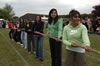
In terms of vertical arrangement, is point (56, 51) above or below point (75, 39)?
below

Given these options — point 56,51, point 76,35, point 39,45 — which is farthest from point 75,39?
point 39,45

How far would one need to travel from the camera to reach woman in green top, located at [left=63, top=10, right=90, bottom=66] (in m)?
3.64

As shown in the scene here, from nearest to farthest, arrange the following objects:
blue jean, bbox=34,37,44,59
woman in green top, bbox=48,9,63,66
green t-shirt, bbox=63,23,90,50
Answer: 1. green t-shirt, bbox=63,23,90,50
2. woman in green top, bbox=48,9,63,66
3. blue jean, bbox=34,37,44,59

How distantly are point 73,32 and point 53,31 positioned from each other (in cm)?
192

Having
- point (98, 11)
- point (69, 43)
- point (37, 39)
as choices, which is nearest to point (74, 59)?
point (69, 43)

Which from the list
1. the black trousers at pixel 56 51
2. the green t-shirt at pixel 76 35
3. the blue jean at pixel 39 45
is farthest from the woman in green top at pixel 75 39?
the blue jean at pixel 39 45

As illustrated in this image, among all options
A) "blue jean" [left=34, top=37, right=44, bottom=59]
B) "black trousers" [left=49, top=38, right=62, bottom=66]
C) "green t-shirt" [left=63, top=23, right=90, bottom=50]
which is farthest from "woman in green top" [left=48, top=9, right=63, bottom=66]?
"green t-shirt" [left=63, top=23, right=90, bottom=50]

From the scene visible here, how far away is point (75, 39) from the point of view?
12.3 feet

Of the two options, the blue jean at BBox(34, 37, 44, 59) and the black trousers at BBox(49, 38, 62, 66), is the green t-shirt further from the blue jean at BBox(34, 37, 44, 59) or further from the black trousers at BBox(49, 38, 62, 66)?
the blue jean at BBox(34, 37, 44, 59)

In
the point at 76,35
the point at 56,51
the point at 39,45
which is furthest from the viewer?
the point at 39,45

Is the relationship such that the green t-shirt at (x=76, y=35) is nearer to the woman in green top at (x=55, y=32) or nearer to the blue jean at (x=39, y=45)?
the woman in green top at (x=55, y=32)

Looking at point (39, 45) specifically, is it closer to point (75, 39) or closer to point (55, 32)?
point (55, 32)

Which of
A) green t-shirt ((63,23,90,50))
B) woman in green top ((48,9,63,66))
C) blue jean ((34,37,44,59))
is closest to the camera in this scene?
green t-shirt ((63,23,90,50))

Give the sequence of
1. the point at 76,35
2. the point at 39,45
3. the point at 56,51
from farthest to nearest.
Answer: the point at 39,45, the point at 56,51, the point at 76,35
